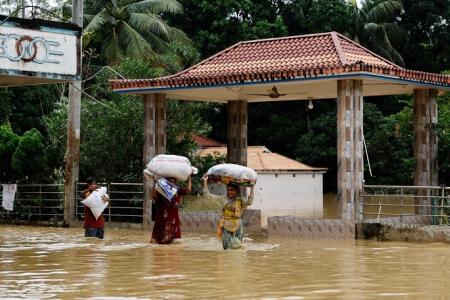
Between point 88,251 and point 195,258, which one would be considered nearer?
point 195,258

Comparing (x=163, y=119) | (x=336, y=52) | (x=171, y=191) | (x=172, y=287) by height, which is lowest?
(x=172, y=287)

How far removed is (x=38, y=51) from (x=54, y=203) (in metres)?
9.16

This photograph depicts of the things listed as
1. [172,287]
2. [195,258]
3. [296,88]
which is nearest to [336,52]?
[296,88]

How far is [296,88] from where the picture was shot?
74.4 feet

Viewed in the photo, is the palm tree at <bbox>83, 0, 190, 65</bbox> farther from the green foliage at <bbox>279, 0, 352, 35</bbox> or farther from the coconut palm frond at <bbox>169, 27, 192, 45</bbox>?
the green foliage at <bbox>279, 0, 352, 35</bbox>

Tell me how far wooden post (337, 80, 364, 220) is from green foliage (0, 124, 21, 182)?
31.6ft

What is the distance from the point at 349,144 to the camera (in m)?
19.5

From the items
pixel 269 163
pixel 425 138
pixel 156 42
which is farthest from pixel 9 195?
pixel 269 163

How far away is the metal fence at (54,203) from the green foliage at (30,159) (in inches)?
13.0

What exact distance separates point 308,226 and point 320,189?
951 inches

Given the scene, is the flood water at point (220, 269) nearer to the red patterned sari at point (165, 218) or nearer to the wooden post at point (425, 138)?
the red patterned sari at point (165, 218)

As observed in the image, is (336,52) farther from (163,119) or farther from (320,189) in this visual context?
(320,189)

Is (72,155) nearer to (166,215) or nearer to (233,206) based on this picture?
(166,215)

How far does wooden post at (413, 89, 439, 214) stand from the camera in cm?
2220
